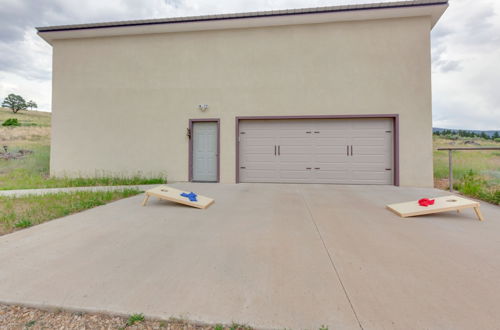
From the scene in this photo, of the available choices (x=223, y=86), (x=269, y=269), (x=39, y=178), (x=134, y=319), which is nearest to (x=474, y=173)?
(x=269, y=269)

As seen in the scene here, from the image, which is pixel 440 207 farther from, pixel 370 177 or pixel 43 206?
pixel 43 206

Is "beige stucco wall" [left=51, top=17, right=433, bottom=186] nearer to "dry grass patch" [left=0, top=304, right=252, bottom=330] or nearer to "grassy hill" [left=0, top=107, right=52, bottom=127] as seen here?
"dry grass patch" [left=0, top=304, right=252, bottom=330]

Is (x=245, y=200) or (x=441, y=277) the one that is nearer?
(x=441, y=277)

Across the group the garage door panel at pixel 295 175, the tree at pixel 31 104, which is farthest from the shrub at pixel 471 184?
the tree at pixel 31 104

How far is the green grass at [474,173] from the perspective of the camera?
4812 mm

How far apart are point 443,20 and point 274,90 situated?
5708 millimetres

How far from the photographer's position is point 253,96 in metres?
6.88

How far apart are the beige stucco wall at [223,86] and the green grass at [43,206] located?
8.49 feet

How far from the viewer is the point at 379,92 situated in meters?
Answer: 6.45

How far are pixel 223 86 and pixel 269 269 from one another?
6415mm

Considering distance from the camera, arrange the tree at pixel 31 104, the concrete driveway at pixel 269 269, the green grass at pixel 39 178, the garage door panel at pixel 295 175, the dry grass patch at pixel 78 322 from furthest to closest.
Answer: the tree at pixel 31 104 < the garage door panel at pixel 295 175 < the green grass at pixel 39 178 < the concrete driveway at pixel 269 269 < the dry grass patch at pixel 78 322

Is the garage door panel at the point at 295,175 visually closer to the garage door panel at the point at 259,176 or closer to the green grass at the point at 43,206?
the garage door panel at the point at 259,176

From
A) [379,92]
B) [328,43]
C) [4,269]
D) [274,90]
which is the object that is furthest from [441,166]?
[4,269]

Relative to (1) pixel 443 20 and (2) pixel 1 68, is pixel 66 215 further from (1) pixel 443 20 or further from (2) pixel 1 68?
(2) pixel 1 68
